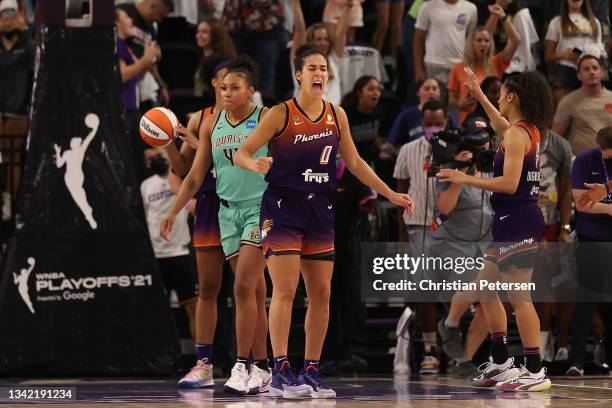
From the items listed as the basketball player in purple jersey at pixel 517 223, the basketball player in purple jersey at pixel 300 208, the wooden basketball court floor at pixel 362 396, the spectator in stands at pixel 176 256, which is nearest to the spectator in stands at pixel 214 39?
the spectator in stands at pixel 176 256

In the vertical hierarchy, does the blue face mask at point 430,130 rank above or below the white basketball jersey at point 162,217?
above

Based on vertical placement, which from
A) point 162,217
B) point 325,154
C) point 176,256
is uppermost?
point 325,154

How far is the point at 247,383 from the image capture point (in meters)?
6.95

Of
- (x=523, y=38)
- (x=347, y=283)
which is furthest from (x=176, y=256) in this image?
(x=523, y=38)

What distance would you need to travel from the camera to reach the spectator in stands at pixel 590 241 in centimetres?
883

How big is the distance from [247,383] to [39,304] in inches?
88.0

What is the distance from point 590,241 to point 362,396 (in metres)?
3.08

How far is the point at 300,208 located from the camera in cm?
673

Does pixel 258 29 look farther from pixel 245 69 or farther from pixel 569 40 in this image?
pixel 245 69

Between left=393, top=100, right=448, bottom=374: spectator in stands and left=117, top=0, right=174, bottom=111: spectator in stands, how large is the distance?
9.18 feet

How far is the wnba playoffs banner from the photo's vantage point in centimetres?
842

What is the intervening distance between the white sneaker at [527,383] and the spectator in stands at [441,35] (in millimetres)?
5000

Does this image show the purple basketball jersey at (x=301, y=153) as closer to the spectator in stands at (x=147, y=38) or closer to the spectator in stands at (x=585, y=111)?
the spectator in stands at (x=585, y=111)

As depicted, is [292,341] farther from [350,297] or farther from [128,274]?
[128,274]
